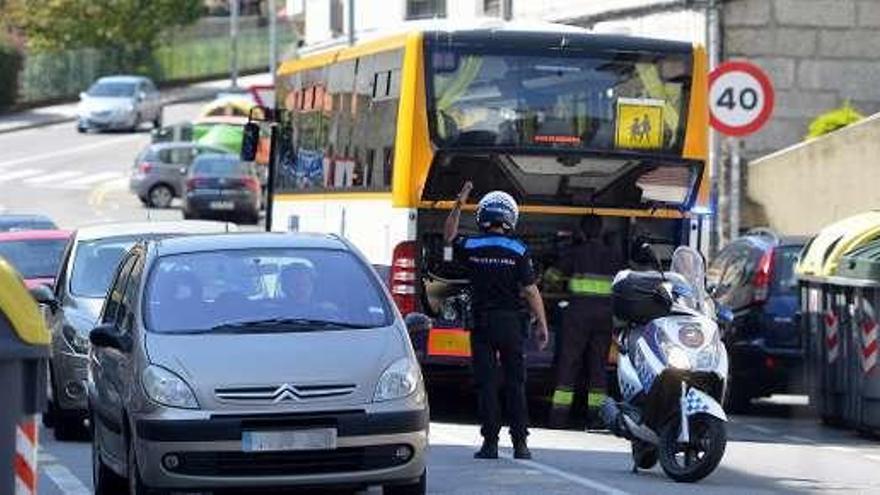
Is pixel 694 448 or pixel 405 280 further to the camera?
pixel 405 280

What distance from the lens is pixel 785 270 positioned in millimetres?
21109

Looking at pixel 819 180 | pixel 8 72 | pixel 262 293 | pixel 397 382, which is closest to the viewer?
pixel 397 382

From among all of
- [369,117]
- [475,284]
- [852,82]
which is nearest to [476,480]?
[475,284]

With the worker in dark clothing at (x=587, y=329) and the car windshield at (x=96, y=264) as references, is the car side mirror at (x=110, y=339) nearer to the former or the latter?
the car windshield at (x=96, y=264)

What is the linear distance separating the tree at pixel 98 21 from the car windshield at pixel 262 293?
232ft

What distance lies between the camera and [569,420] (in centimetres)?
1961

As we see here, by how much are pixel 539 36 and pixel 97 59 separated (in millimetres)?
67484

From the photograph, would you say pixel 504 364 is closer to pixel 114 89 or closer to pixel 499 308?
pixel 499 308

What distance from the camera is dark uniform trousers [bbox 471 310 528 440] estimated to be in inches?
617

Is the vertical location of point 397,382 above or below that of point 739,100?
below

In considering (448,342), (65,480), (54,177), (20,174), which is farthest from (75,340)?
(20,174)

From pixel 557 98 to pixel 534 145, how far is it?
45 cm

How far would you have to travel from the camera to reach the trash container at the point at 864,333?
61.6 ft

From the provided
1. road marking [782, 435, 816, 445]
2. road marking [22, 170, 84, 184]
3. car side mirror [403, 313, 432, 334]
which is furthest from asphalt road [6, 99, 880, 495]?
road marking [22, 170, 84, 184]
